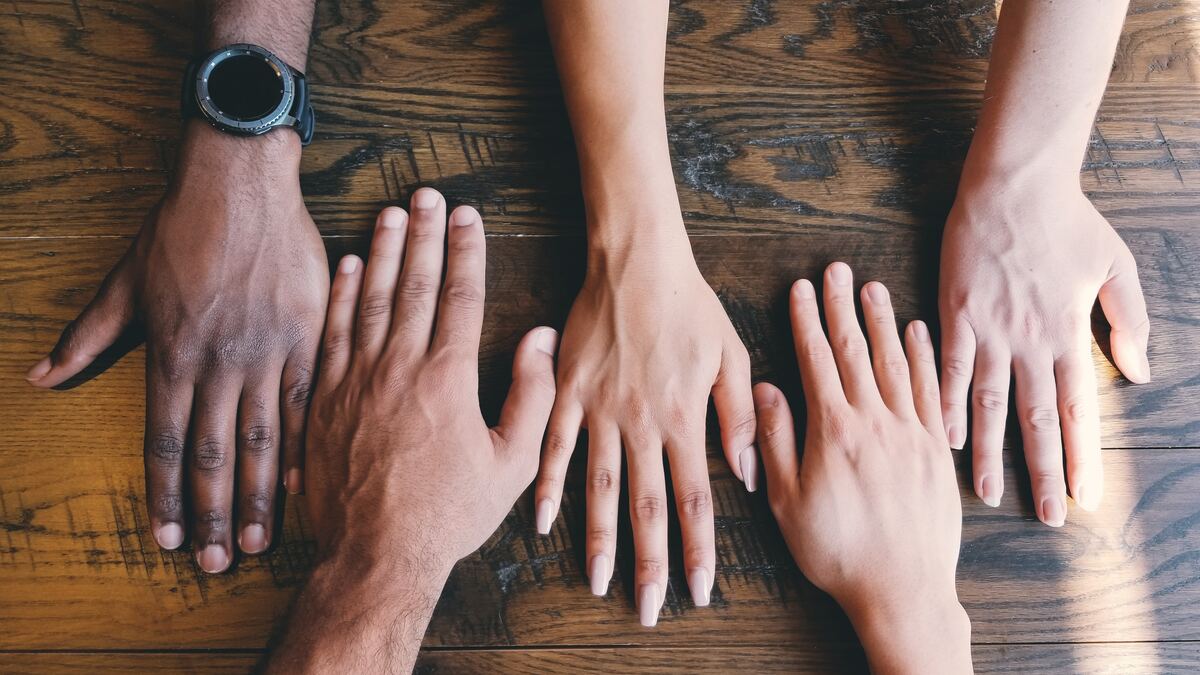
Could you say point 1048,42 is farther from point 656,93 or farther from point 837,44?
point 656,93

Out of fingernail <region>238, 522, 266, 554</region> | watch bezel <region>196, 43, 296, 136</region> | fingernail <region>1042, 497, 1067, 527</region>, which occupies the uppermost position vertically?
watch bezel <region>196, 43, 296, 136</region>

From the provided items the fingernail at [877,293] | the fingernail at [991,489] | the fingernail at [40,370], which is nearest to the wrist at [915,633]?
the fingernail at [991,489]

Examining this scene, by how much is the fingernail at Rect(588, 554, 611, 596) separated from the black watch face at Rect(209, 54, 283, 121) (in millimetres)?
699

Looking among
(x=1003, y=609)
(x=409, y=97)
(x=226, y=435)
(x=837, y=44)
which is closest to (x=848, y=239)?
(x=837, y=44)

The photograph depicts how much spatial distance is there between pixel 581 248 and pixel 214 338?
18.8 inches

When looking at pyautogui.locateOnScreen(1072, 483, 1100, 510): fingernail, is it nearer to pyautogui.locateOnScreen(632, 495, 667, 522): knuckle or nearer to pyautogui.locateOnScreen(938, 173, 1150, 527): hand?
pyautogui.locateOnScreen(938, 173, 1150, 527): hand

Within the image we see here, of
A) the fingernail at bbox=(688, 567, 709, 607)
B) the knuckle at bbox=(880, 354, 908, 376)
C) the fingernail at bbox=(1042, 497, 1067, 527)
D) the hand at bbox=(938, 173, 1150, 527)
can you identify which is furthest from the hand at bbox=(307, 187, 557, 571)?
the fingernail at bbox=(1042, 497, 1067, 527)

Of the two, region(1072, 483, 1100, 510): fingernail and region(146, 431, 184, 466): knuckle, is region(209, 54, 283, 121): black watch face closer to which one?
region(146, 431, 184, 466): knuckle

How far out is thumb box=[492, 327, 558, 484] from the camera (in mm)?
909

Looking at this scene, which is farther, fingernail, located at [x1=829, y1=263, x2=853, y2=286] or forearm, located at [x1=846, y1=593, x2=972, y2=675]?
fingernail, located at [x1=829, y1=263, x2=853, y2=286]

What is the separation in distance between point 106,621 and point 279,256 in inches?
19.7

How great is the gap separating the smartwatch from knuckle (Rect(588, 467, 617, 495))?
59 cm

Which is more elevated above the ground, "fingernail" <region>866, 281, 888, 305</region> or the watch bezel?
the watch bezel

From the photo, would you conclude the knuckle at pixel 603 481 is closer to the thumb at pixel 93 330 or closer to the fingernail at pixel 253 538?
the fingernail at pixel 253 538
